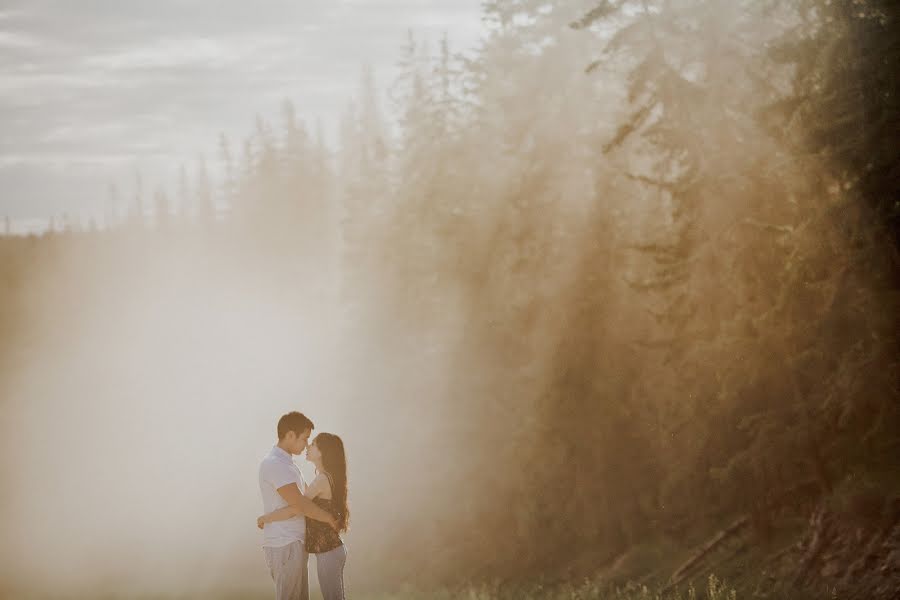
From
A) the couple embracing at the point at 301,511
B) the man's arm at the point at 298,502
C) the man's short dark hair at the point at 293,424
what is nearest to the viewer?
the man's arm at the point at 298,502

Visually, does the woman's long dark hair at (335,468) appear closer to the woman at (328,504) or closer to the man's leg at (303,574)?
the woman at (328,504)

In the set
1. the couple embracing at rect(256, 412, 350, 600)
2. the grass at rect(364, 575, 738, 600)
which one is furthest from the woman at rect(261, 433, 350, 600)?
the grass at rect(364, 575, 738, 600)

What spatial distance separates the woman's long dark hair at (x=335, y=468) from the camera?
11.0m

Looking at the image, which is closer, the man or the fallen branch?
the man

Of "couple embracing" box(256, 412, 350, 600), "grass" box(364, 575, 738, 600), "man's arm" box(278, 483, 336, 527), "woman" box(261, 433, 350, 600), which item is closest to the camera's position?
"man's arm" box(278, 483, 336, 527)

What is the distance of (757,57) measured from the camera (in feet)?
60.8

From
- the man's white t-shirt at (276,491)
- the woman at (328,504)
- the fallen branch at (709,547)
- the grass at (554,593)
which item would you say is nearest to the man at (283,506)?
the man's white t-shirt at (276,491)

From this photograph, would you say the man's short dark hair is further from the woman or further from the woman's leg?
the woman's leg

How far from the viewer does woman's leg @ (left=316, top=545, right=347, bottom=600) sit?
11.0 m

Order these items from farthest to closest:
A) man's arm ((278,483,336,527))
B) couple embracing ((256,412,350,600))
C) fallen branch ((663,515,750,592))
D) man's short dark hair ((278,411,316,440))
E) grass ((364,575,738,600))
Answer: fallen branch ((663,515,750,592)) < grass ((364,575,738,600)) < man's short dark hair ((278,411,316,440)) < couple embracing ((256,412,350,600)) < man's arm ((278,483,336,527))

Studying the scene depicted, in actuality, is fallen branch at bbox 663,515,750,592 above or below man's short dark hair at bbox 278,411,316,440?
below

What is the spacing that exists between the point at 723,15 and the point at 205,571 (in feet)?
141

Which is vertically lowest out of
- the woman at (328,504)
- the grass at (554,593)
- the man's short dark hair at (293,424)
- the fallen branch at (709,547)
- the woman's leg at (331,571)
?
the grass at (554,593)

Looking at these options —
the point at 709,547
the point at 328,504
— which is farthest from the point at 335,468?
the point at 709,547
